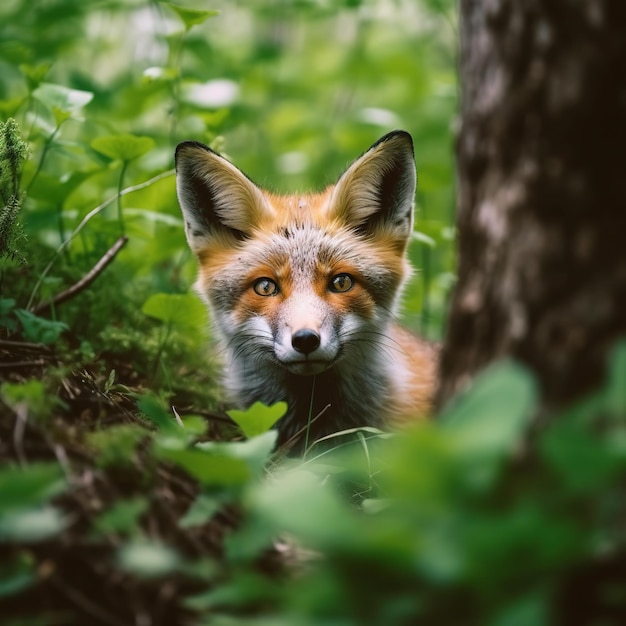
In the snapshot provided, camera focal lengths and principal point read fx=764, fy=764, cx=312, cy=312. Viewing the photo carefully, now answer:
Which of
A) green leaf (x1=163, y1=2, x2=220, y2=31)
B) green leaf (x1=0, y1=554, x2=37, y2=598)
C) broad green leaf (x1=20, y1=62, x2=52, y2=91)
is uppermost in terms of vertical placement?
green leaf (x1=163, y1=2, x2=220, y2=31)

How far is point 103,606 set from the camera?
1.77m

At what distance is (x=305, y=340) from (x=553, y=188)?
183 cm

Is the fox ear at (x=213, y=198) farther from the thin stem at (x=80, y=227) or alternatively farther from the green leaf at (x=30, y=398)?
the green leaf at (x=30, y=398)

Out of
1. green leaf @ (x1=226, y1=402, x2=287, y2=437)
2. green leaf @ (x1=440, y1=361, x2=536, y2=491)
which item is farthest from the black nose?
green leaf @ (x1=440, y1=361, x2=536, y2=491)

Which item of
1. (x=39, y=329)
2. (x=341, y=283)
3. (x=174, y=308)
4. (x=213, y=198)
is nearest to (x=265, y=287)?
(x=341, y=283)

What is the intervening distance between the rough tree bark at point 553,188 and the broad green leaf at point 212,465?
0.66 meters

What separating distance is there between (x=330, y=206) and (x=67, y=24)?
13.8ft

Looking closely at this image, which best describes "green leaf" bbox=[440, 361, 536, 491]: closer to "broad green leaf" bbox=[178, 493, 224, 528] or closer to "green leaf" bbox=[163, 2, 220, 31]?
"broad green leaf" bbox=[178, 493, 224, 528]

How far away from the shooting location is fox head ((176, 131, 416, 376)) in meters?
3.87

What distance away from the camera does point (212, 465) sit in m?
1.80

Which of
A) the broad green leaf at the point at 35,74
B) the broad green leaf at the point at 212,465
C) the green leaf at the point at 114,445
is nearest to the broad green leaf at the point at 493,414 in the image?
the broad green leaf at the point at 212,465

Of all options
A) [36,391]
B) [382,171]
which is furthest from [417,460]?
[382,171]

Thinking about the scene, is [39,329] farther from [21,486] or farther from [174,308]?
[21,486]

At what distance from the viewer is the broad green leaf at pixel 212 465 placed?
1779 millimetres
